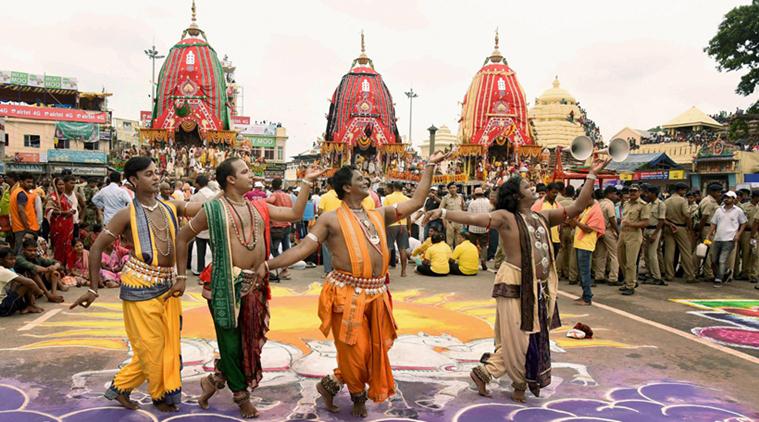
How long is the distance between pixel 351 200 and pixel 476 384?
5.07 ft

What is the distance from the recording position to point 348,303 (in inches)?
145

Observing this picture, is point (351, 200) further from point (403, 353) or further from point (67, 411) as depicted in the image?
point (67, 411)

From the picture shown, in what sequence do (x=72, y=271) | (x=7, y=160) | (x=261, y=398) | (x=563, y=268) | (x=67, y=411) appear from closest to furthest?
(x=67, y=411)
(x=261, y=398)
(x=72, y=271)
(x=563, y=268)
(x=7, y=160)

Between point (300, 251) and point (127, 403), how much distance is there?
4.71 ft

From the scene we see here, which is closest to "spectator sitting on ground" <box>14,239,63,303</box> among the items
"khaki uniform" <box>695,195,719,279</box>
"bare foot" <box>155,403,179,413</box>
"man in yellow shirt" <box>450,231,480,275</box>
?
"bare foot" <box>155,403,179,413</box>

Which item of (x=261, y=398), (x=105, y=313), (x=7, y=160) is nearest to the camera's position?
(x=261, y=398)

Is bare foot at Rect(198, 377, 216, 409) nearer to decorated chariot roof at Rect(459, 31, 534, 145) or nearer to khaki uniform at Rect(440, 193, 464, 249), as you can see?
khaki uniform at Rect(440, 193, 464, 249)

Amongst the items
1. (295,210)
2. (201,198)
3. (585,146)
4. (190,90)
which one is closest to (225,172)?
(295,210)

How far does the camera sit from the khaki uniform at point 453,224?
1134 centimetres

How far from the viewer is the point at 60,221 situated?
8.66 meters

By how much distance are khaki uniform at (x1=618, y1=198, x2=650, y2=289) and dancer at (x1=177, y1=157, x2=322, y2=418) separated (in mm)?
6203

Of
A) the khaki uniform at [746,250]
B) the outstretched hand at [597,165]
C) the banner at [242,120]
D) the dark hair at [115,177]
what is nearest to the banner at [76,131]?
the banner at [242,120]

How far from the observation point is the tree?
928 inches

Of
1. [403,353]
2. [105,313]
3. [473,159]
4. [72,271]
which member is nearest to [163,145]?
[473,159]
